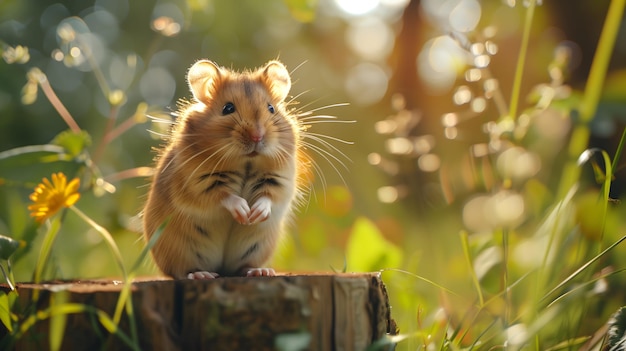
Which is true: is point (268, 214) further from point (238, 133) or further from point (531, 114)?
point (531, 114)

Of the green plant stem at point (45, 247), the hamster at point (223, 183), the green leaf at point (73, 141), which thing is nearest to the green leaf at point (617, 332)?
the hamster at point (223, 183)

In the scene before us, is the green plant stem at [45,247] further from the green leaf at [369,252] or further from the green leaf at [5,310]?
the green leaf at [369,252]

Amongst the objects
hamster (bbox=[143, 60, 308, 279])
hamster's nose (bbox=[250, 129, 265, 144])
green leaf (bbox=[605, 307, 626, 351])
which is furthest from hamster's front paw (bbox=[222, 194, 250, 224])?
green leaf (bbox=[605, 307, 626, 351])

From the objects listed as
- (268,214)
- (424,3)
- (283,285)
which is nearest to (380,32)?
(424,3)

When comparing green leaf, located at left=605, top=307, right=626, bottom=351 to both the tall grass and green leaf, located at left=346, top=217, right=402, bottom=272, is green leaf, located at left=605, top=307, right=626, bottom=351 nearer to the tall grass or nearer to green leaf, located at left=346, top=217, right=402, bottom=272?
the tall grass

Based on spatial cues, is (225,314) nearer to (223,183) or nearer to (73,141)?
(223,183)
